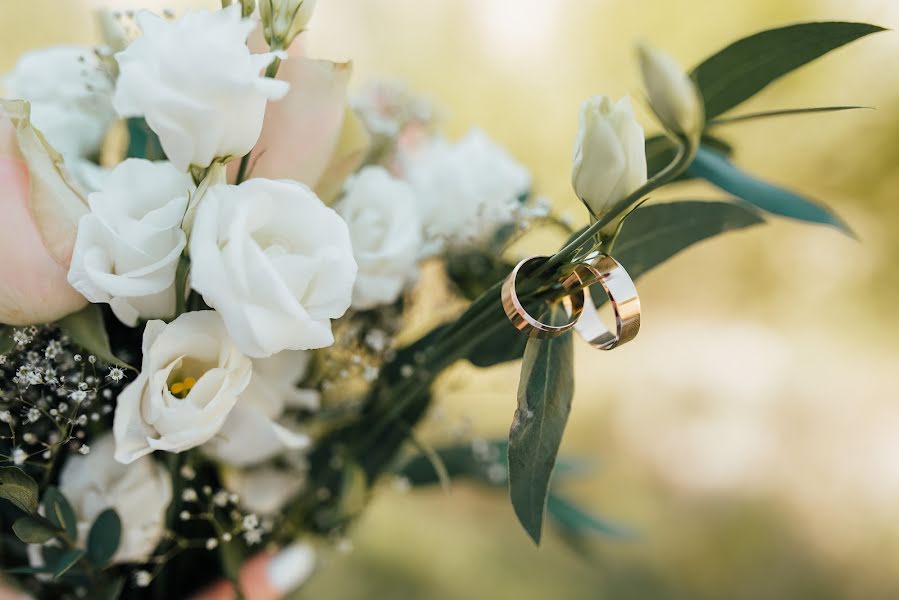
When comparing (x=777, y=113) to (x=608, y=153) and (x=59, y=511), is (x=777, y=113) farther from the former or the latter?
(x=59, y=511)

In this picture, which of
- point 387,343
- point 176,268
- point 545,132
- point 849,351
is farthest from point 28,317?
point 849,351

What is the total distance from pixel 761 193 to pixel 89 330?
1.00 feet

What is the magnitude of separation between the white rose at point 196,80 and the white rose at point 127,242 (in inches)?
1.2

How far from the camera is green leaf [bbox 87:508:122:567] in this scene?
37 centimetres

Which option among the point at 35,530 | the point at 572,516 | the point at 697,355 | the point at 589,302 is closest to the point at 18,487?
the point at 35,530

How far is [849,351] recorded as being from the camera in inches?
39.0

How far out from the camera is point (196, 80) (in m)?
0.27

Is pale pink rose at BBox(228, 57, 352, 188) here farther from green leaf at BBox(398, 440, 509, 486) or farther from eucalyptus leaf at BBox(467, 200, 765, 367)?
green leaf at BBox(398, 440, 509, 486)

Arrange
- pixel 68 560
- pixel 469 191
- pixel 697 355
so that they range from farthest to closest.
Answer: pixel 697 355 < pixel 469 191 < pixel 68 560

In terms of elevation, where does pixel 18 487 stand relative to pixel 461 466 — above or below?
above

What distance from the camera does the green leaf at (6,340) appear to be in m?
0.32

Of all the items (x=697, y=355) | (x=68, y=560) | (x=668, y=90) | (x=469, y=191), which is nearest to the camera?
(x=668, y=90)

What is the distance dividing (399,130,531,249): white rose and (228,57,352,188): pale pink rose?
0.40ft

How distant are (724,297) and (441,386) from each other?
0.69m
